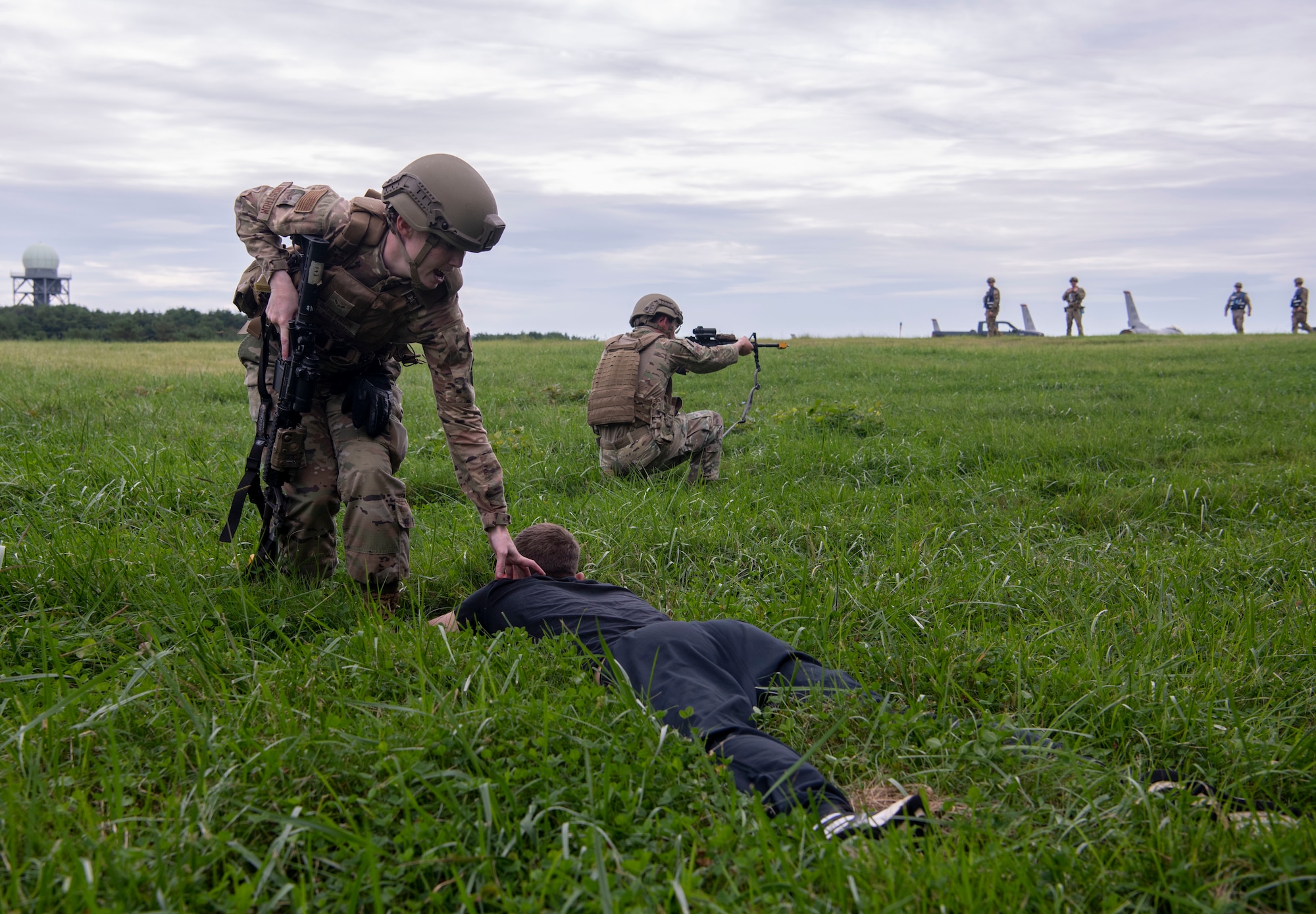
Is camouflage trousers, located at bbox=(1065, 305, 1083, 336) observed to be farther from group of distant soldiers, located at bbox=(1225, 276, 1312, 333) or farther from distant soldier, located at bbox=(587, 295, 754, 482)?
distant soldier, located at bbox=(587, 295, 754, 482)

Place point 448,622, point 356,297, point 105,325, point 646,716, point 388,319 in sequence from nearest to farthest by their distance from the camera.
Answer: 1. point 646,716
2. point 448,622
3. point 356,297
4. point 388,319
5. point 105,325

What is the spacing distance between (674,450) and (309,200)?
153 inches

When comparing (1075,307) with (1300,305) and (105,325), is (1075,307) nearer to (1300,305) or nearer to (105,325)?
(1300,305)

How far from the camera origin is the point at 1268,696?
3.38 meters

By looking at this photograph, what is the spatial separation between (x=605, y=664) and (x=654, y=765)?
735mm

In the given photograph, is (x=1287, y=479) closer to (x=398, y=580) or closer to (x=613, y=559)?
(x=613, y=559)

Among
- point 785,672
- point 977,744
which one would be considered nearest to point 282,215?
point 785,672

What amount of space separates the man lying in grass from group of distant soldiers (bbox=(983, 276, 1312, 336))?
3699 centimetres

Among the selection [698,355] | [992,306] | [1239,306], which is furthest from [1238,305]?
[698,355]

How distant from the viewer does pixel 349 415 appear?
4551 mm

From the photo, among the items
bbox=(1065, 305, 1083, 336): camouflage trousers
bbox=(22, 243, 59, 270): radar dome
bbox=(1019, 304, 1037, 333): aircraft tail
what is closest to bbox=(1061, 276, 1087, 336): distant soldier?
bbox=(1065, 305, 1083, 336): camouflage trousers

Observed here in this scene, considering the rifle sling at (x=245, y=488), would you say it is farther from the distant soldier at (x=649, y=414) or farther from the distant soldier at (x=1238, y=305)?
the distant soldier at (x=1238, y=305)

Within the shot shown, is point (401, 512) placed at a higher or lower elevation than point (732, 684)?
higher

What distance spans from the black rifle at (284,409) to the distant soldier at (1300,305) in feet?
150
